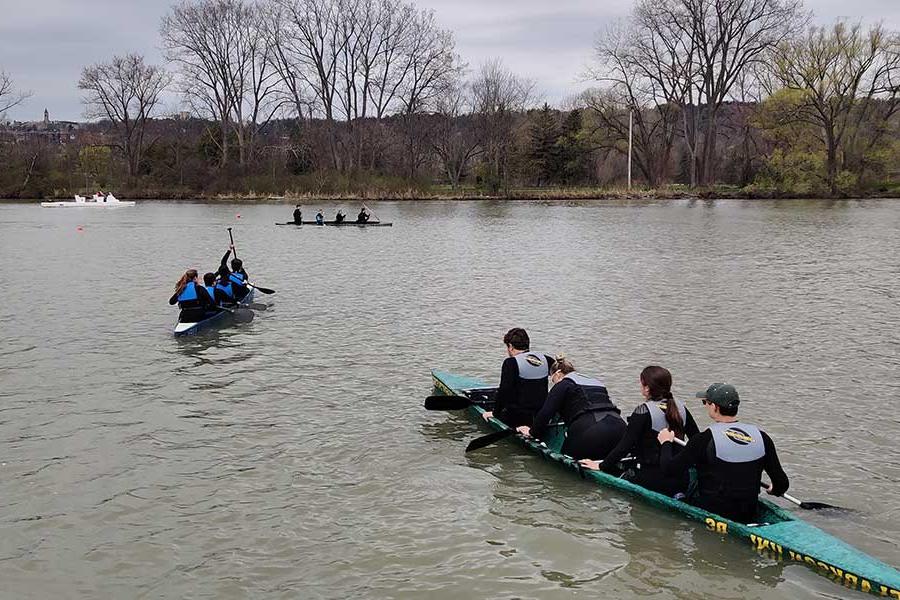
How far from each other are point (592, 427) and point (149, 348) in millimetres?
8710

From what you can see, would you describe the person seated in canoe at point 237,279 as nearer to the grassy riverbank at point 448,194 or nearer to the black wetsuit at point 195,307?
the black wetsuit at point 195,307

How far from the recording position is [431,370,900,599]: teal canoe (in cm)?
531

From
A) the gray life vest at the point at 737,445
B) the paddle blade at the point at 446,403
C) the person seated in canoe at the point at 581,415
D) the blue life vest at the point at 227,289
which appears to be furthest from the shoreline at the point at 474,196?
the gray life vest at the point at 737,445

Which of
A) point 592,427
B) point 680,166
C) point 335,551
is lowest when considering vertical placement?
point 335,551

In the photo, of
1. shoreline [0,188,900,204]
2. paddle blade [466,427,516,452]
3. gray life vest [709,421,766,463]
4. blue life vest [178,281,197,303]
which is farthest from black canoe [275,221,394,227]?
gray life vest [709,421,766,463]

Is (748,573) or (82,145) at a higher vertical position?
(82,145)

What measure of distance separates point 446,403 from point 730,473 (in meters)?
3.88

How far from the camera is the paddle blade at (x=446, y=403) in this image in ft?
30.0

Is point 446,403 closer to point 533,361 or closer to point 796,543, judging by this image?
point 533,361

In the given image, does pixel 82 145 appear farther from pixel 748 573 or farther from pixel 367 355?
pixel 748 573

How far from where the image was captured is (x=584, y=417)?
7.37 meters

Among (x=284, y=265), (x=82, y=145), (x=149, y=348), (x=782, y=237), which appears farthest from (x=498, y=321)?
(x=82, y=145)

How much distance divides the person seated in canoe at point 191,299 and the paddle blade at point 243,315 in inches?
46.1

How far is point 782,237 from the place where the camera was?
3083cm
